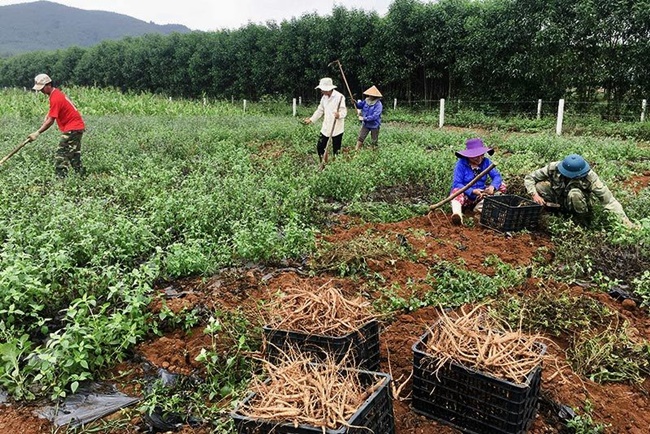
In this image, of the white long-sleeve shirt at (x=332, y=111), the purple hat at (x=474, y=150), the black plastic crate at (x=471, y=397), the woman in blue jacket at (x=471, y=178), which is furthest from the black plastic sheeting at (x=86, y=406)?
the white long-sleeve shirt at (x=332, y=111)

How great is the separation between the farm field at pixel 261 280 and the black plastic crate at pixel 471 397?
0.11 meters

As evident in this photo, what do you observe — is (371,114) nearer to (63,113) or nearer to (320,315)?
(63,113)

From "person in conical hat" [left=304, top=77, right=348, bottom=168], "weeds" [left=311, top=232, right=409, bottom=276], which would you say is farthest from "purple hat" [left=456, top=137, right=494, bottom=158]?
"person in conical hat" [left=304, top=77, right=348, bottom=168]

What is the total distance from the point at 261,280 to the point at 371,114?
6.77m

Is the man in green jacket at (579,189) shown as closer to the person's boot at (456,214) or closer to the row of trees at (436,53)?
the person's boot at (456,214)

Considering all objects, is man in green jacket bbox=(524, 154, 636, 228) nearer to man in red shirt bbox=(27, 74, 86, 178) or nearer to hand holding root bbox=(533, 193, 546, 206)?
hand holding root bbox=(533, 193, 546, 206)

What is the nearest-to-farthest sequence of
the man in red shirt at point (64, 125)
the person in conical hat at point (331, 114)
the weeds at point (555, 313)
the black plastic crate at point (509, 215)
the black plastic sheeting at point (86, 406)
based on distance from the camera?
the black plastic sheeting at point (86, 406) → the weeds at point (555, 313) → the black plastic crate at point (509, 215) → the man in red shirt at point (64, 125) → the person in conical hat at point (331, 114)

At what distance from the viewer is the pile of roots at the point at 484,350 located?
8.09 ft

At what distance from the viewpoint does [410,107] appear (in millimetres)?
22438

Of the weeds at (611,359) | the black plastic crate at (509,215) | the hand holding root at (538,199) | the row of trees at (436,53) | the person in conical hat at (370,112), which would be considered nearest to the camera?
the weeds at (611,359)

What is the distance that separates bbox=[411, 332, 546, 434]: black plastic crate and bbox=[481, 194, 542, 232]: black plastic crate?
2871mm

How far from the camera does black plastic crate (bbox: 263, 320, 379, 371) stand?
106 inches

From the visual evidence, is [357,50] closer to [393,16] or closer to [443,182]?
[393,16]

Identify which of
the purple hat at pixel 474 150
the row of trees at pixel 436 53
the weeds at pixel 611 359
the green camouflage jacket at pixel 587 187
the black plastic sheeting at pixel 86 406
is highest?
the row of trees at pixel 436 53
